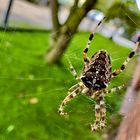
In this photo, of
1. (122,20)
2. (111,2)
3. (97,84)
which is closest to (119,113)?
(97,84)

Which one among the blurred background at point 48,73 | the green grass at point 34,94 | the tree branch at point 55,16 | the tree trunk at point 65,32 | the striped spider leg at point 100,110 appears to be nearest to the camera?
the striped spider leg at point 100,110

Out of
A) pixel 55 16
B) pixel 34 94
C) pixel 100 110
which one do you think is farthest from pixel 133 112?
pixel 55 16

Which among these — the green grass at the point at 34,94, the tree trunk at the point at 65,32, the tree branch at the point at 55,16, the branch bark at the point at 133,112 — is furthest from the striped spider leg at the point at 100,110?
the tree branch at the point at 55,16

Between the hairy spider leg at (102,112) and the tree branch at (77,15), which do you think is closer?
the hairy spider leg at (102,112)

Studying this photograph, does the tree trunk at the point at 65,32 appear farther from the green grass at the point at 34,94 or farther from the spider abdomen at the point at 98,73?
the spider abdomen at the point at 98,73

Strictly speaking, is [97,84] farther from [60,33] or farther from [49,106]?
[60,33]

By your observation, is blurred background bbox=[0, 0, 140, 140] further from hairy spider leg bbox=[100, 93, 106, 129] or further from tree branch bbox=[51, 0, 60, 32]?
hairy spider leg bbox=[100, 93, 106, 129]

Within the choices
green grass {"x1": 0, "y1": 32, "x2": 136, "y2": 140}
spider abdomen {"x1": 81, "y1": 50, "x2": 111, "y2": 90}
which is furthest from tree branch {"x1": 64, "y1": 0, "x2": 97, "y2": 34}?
spider abdomen {"x1": 81, "y1": 50, "x2": 111, "y2": 90}
